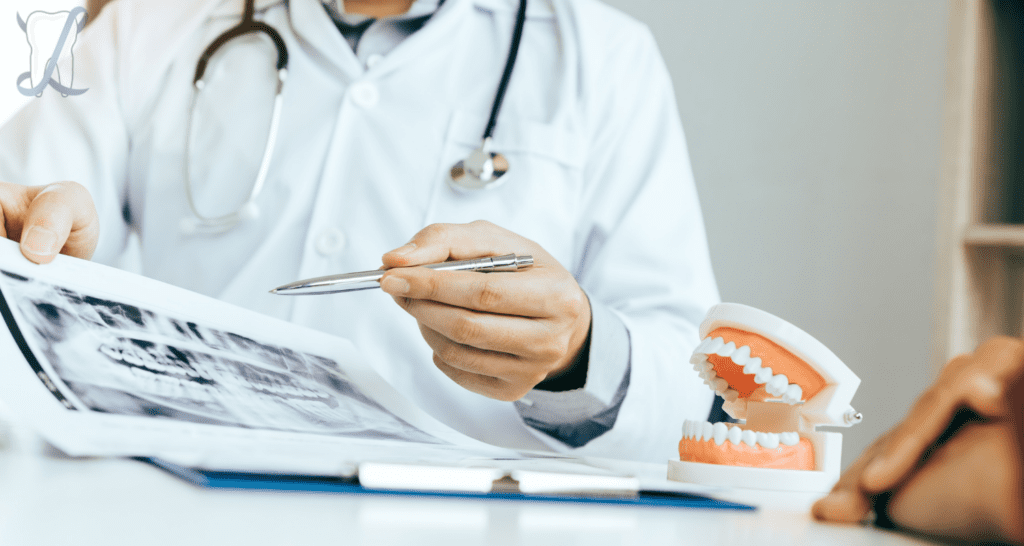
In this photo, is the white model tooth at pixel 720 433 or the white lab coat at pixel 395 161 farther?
the white lab coat at pixel 395 161

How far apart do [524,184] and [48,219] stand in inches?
19.3

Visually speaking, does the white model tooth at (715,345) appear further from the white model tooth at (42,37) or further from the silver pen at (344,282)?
the white model tooth at (42,37)

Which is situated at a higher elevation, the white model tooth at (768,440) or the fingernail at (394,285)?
the fingernail at (394,285)

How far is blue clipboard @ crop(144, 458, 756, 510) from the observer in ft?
1.05

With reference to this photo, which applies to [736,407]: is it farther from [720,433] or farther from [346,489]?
[346,489]

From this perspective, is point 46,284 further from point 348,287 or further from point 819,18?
point 819,18

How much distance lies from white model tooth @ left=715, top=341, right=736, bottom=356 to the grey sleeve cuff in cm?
20

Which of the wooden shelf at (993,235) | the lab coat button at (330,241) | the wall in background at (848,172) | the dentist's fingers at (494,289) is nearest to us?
the dentist's fingers at (494,289)

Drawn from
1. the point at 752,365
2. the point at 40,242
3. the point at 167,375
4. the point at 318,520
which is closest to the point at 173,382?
the point at 167,375

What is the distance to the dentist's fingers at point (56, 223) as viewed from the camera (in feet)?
1.46

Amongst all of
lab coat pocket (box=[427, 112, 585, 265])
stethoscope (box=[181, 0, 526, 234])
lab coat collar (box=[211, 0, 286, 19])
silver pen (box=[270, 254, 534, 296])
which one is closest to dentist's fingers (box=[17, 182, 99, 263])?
silver pen (box=[270, 254, 534, 296])

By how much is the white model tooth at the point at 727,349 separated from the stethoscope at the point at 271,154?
0.43 metres

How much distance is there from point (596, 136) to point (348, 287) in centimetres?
53

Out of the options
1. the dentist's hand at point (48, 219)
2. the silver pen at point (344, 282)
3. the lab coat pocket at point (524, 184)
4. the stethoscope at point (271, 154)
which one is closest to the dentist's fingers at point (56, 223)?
the dentist's hand at point (48, 219)
